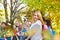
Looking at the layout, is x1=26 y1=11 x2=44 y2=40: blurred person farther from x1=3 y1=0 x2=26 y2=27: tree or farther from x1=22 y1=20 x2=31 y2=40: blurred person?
x1=3 y1=0 x2=26 y2=27: tree

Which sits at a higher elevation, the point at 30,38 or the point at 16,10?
the point at 16,10

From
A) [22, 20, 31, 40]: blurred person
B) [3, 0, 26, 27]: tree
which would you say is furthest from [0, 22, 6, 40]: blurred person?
[22, 20, 31, 40]: blurred person

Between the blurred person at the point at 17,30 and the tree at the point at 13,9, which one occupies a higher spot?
the tree at the point at 13,9

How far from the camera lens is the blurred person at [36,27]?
1.76 metres

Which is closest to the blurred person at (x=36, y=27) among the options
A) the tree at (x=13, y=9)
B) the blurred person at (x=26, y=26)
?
the blurred person at (x=26, y=26)

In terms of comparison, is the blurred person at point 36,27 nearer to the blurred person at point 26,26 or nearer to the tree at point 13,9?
the blurred person at point 26,26

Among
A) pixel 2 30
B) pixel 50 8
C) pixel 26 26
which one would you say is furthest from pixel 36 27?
pixel 2 30

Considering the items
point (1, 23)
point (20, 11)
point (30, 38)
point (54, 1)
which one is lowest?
point (30, 38)

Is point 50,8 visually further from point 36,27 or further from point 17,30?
point 17,30

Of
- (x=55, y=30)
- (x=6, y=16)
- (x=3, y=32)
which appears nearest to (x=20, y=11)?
(x=6, y=16)

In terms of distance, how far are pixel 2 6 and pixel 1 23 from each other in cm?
18

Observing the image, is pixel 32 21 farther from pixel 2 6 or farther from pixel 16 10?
pixel 2 6

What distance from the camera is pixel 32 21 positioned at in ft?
5.81

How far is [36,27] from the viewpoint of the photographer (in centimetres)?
A: 176
